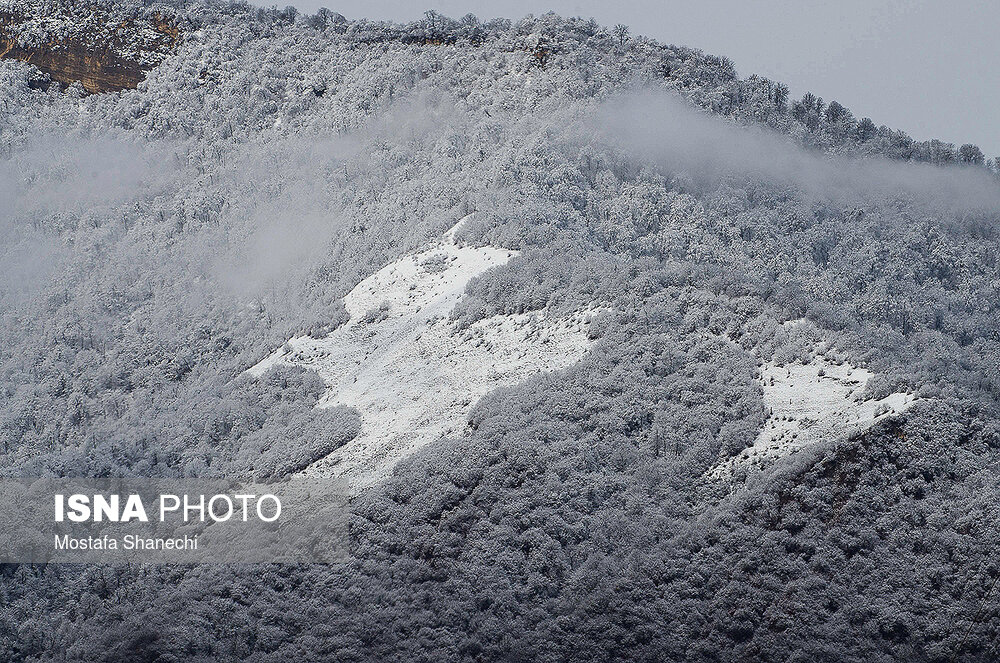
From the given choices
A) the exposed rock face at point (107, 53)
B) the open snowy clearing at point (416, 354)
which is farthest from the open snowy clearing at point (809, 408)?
the exposed rock face at point (107, 53)

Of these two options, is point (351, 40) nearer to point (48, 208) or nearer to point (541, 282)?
point (48, 208)

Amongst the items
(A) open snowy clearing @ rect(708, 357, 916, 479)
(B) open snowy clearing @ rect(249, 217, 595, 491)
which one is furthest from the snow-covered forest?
(B) open snowy clearing @ rect(249, 217, 595, 491)

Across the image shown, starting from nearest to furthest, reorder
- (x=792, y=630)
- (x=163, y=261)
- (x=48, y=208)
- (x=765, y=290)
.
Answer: (x=792, y=630)
(x=765, y=290)
(x=163, y=261)
(x=48, y=208)

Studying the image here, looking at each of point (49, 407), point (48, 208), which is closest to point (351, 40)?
point (48, 208)

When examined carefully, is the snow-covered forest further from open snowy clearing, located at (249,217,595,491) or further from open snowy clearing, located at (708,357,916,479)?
open snowy clearing, located at (249,217,595,491)

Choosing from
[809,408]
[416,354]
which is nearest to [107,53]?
[416,354]

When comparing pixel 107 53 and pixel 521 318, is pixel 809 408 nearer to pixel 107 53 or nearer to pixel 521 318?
pixel 521 318
